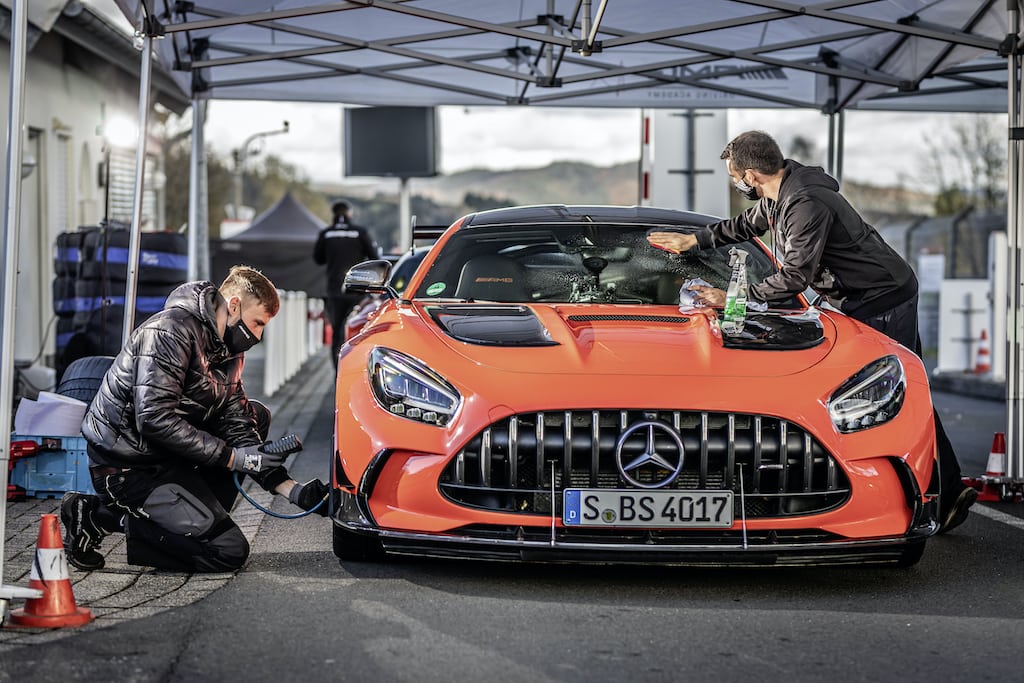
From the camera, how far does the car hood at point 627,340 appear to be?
4.88 m

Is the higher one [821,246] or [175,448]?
[821,246]

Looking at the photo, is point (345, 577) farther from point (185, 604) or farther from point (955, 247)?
point (955, 247)

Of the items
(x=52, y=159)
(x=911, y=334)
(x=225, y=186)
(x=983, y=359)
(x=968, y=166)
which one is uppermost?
(x=968, y=166)

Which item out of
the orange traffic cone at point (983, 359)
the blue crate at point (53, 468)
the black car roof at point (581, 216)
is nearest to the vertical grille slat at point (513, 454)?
the black car roof at point (581, 216)

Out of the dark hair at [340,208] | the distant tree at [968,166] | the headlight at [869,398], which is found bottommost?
the headlight at [869,398]

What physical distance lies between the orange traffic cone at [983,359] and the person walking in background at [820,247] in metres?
12.1

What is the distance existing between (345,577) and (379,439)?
59 centimetres

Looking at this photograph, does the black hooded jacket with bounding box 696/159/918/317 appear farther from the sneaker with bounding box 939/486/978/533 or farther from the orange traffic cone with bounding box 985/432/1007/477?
the orange traffic cone with bounding box 985/432/1007/477

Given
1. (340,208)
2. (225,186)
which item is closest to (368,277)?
(340,208)

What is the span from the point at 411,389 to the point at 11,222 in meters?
1.41

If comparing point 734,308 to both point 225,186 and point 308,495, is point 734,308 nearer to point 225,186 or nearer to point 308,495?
point 308,495

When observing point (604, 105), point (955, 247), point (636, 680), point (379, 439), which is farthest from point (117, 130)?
point (636, 680)

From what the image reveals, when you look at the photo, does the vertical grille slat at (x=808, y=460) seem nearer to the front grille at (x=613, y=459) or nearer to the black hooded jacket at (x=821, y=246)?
the front grille at (x=613, y=459)

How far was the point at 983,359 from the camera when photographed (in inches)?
700
